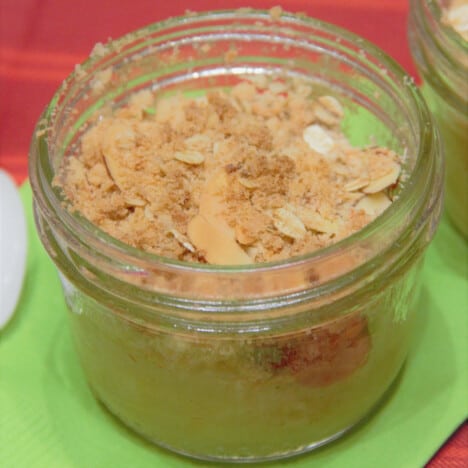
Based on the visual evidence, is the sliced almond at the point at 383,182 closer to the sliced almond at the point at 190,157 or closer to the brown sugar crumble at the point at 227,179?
the brown sugar crumble at the point at 227,179

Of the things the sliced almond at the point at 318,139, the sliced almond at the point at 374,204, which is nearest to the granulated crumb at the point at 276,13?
the sliced almond at the point at 318,139

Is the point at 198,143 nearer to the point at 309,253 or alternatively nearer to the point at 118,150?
the point at 118,150

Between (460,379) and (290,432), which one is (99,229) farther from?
(460,379)

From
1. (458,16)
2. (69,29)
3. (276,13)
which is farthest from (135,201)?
(69,29)

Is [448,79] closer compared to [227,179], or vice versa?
[227,179]

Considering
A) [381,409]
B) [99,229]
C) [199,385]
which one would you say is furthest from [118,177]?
[381,409]

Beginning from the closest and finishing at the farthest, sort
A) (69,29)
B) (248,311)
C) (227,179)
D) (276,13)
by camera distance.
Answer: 1. (248,311)
2. (227,179)
3. (276,13)
4. (69,29)
